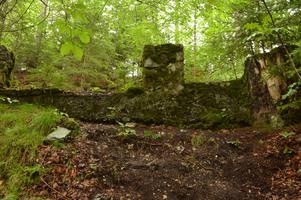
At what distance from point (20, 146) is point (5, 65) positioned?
360cm

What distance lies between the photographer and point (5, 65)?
6820 mm

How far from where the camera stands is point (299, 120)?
16.9ft

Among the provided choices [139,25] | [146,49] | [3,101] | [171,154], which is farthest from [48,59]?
[171,154]

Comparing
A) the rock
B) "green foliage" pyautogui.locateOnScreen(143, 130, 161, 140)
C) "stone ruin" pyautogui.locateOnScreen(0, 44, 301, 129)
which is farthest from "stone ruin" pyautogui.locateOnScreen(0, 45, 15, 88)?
"green foliage" pyautogui.locateOnScreen(143, 130, 161, 140)

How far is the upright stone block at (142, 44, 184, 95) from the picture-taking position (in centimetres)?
642

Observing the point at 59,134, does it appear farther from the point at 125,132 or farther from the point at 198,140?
the point at 198,140

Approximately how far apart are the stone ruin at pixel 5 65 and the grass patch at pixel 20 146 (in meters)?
1.81

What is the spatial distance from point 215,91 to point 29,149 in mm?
4224

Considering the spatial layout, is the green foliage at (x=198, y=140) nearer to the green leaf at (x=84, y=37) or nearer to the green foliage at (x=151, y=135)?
the green foliage at (x=151, y=135)

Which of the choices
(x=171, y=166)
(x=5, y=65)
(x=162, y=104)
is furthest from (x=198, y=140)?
(x=5, y=65)

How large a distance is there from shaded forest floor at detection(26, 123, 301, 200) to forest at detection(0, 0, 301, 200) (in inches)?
0.7

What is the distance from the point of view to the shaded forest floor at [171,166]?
361 centimetres

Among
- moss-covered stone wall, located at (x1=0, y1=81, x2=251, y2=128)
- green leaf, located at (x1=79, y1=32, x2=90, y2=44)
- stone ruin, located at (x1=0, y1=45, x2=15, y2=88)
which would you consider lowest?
moss-covered stone wall, located at (x1=0, y1=81, x2=251, y2=128)

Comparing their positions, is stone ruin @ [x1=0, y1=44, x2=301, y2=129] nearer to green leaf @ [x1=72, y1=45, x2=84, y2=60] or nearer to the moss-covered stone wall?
the moss-covered stone wall
